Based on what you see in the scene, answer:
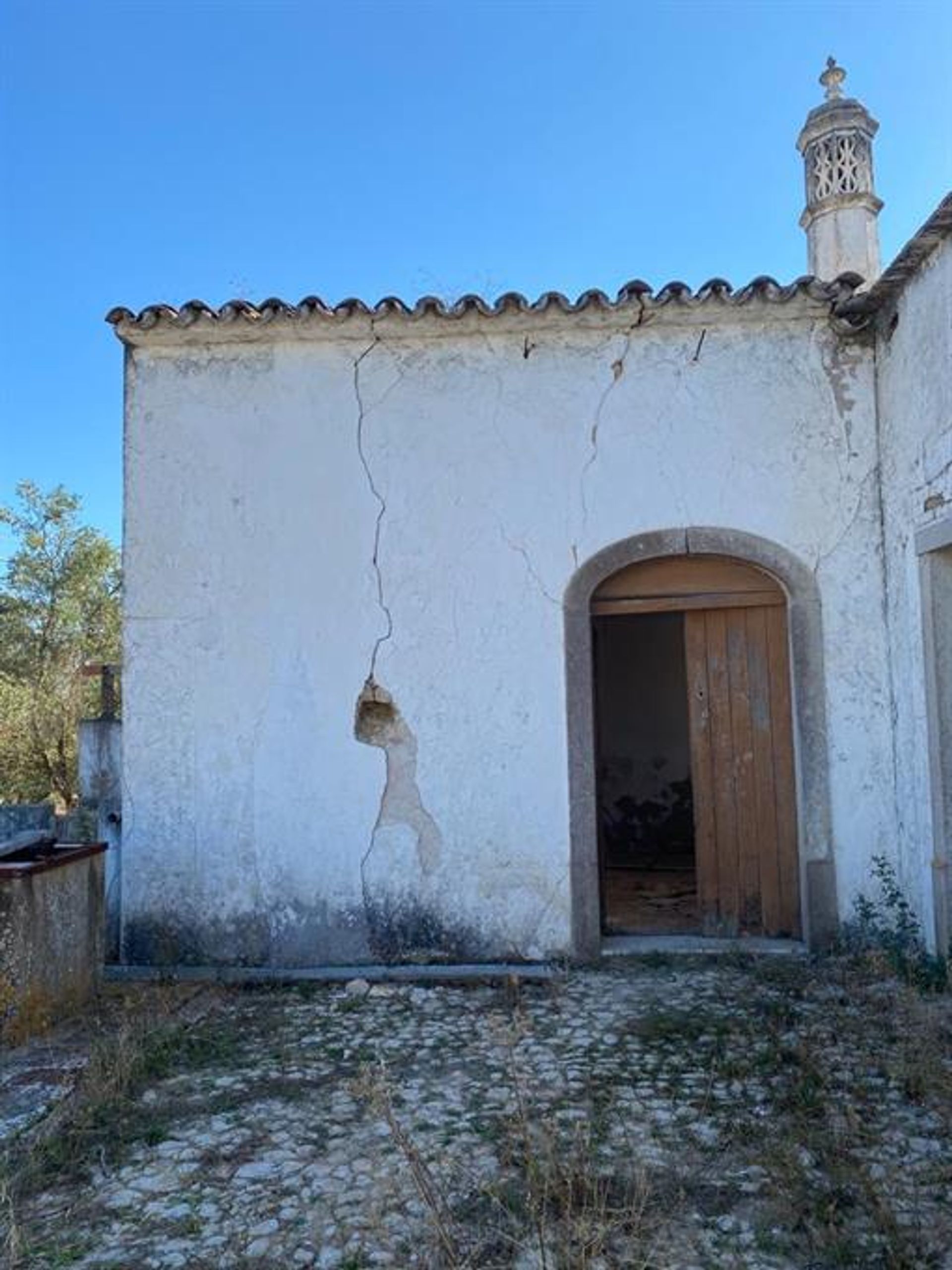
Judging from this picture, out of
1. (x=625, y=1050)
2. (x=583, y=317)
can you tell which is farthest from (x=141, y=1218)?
(x=583, y=317)

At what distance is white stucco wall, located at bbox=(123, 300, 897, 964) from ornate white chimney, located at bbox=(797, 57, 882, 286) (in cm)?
211

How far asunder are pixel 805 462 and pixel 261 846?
174 inches

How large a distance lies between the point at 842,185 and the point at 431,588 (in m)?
5.12

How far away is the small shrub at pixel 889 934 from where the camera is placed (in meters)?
5.11

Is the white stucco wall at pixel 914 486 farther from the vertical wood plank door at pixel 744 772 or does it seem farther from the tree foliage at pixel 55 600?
the tree foliage at pixel 55 600

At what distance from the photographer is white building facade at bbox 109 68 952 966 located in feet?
18.8

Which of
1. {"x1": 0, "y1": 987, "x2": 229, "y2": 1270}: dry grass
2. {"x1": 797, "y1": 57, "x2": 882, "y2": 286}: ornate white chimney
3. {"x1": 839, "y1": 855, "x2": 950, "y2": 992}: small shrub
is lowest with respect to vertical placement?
{"x1": 0, "y1": 987, "x2": 229, "y2": 1270}: dry grass

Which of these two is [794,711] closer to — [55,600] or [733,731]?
[733,731]

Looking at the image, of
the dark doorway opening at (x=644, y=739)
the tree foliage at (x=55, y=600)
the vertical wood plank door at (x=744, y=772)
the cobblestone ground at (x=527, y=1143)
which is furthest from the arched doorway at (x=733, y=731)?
the tree foliage at (x=55, y=600)

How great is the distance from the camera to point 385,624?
5895 mm

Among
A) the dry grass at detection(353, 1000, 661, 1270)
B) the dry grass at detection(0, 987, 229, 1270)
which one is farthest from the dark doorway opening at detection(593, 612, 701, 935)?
the dry grass at detection(353, 1000, 661, 1270)

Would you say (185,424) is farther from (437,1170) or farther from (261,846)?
(437,1170)

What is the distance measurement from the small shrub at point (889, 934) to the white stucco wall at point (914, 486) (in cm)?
9

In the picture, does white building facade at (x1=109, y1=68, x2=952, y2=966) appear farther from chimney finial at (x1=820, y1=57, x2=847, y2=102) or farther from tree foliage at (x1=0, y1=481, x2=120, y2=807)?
tree foliage at (x1=0, y1=481, x2=120, y2=807)
